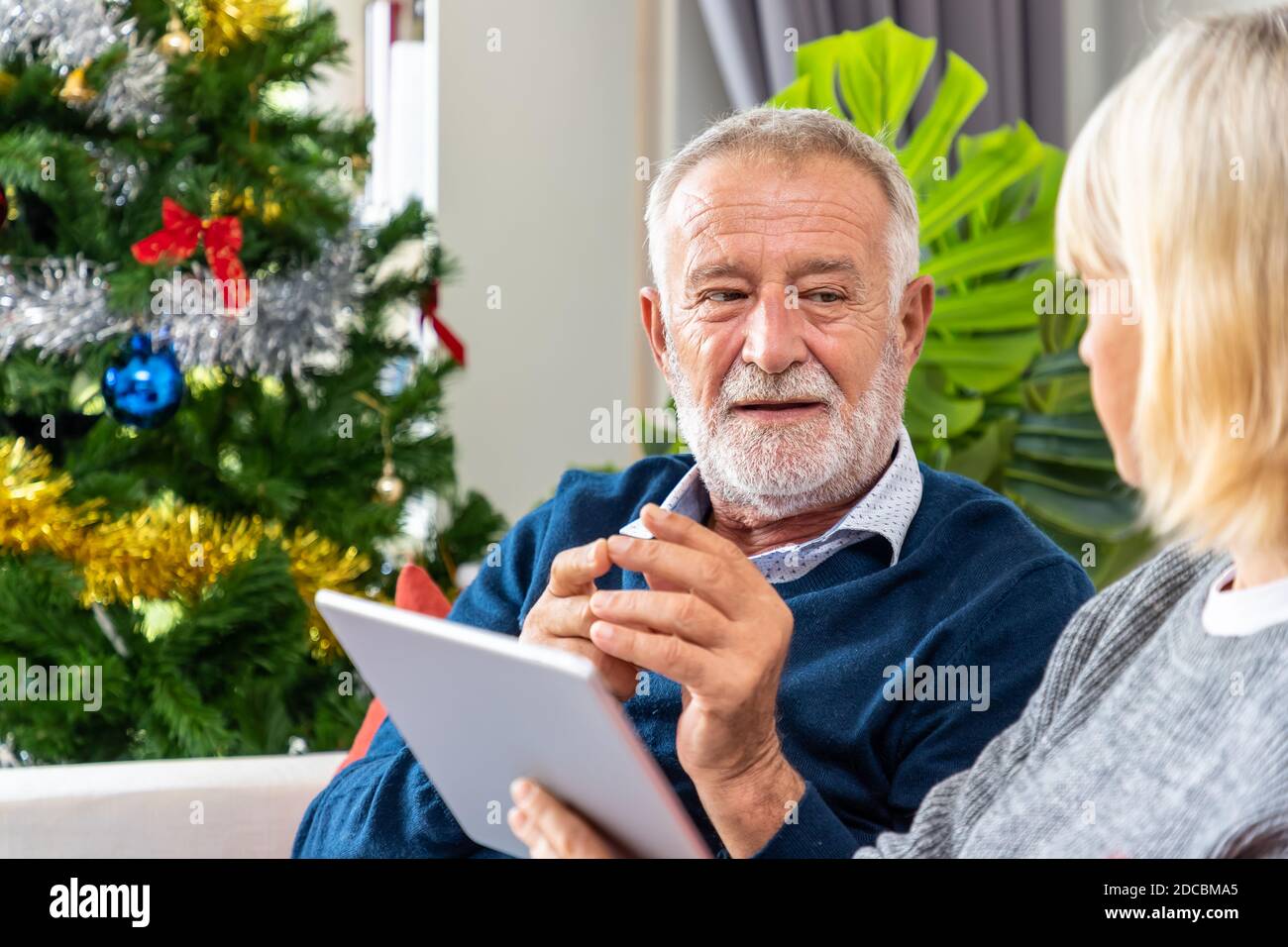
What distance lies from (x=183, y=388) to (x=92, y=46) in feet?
1.63

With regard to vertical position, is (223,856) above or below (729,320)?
below

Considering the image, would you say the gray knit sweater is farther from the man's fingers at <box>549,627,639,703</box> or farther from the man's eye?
the man's eye

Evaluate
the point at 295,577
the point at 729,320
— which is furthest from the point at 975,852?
the point at 295,577

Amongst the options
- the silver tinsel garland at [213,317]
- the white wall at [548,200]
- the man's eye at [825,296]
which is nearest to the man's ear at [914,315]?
the man's eye at [825,296]

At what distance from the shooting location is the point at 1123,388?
2.62 ft

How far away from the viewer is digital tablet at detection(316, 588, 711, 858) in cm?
81

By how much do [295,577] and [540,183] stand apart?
1403mm

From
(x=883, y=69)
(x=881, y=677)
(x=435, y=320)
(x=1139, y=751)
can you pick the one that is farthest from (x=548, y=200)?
(x=1139, y=751)

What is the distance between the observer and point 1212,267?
2.28ft

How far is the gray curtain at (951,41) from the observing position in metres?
2.73

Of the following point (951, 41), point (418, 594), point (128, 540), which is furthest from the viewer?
point (951, 41)

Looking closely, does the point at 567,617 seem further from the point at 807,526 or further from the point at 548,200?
the point at 548,200

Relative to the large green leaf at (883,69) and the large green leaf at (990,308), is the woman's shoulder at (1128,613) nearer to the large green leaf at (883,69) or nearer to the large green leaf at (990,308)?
the large green leaf at (990,308)
